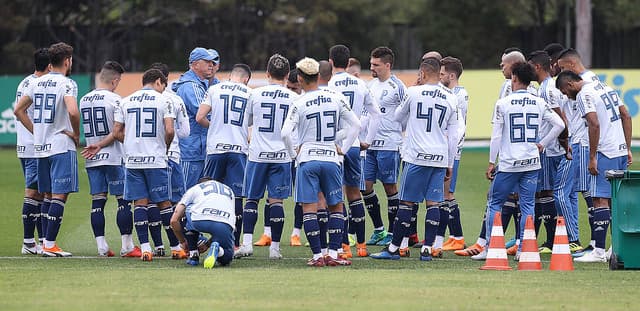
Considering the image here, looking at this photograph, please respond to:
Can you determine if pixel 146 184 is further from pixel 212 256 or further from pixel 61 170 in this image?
pixel 212 256

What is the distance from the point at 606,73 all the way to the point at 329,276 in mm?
22878

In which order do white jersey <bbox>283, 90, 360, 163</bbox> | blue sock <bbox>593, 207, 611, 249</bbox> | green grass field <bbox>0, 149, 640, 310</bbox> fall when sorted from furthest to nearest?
blue sock <bbox>593, 207, 611, 249</bbox> < white jersey <bbox>283, 90, 360, 163</bbox> < green grass field <bbox>0, 149, 640, 310</bbox>

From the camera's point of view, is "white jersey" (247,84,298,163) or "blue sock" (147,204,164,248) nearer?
"white jersey" (247,84,298,163)

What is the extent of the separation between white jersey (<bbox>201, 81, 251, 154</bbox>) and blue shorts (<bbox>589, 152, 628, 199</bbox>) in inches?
157

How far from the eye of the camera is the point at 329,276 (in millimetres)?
11469

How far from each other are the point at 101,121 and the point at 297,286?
434 cm

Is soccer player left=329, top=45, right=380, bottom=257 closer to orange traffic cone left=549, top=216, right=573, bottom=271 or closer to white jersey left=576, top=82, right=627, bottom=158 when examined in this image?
white jersey left=576, top=82, right=627, bottom=158

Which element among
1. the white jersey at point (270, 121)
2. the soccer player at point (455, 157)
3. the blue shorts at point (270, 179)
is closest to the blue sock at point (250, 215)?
the blue shorts at point (270, 179)

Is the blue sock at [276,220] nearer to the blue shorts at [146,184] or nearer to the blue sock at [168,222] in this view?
the blue sock at [168,222]

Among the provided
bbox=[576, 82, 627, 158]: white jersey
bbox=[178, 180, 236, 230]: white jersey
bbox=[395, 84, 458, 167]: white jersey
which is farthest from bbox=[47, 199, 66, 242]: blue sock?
bbox=[576, 82, 627, 158]: white jersey

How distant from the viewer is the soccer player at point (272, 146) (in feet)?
44.6

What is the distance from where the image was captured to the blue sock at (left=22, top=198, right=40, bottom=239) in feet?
47.2

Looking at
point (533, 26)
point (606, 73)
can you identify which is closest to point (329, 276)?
point (606, 73)

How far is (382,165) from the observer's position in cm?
1502
